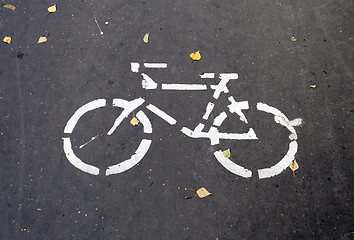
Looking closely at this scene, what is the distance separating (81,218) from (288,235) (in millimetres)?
2294

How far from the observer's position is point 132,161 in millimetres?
4113

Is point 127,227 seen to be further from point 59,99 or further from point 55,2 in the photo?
point 55,2

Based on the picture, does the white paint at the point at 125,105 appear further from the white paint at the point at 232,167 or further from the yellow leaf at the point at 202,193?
the yellow leaf at the point at 202,193

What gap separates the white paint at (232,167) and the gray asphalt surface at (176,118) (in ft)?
0.30

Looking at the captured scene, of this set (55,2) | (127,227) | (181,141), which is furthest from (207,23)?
(127,227)

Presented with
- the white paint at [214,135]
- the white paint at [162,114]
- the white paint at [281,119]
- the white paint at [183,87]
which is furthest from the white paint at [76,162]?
the white paint at [281,119]

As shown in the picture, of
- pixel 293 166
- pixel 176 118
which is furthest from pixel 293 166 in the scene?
pixel 176 118

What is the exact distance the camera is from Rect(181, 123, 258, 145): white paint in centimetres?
427

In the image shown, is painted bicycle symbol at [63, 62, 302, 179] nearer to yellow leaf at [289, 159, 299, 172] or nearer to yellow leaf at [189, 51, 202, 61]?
yellow leaf at [289, 159, 299, 172]

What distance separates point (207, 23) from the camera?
4.93 meters

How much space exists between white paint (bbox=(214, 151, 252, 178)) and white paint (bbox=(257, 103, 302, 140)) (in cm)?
73

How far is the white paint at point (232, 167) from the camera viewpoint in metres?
4.10

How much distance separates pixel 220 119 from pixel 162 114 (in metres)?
0.73

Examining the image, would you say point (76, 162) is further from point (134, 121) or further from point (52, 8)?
point (52, 8)
